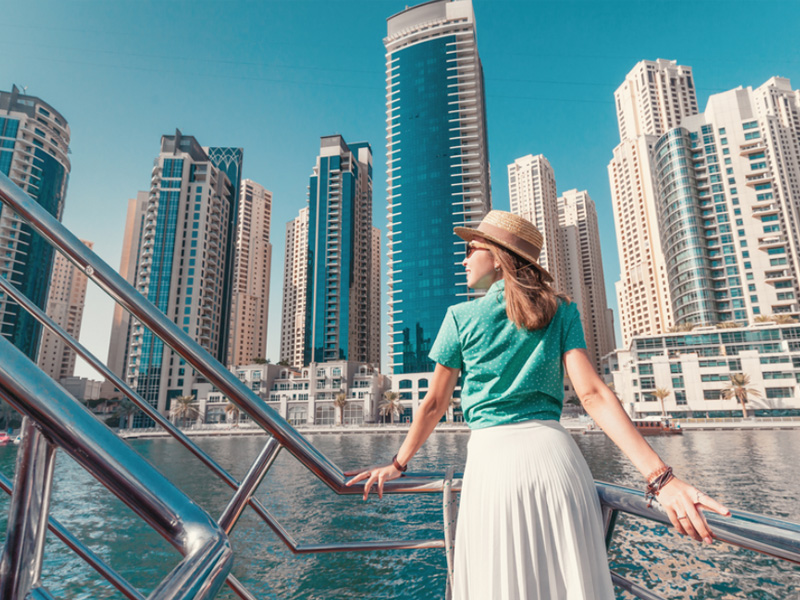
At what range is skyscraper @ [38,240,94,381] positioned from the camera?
8650 cm

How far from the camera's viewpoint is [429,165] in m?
74.2

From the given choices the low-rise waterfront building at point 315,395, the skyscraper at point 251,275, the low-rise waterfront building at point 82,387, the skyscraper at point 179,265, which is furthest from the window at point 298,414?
the skyscraper at point 251,275

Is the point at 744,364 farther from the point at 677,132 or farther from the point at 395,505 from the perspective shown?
the point at 395,505

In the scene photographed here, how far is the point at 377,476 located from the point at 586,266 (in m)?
120

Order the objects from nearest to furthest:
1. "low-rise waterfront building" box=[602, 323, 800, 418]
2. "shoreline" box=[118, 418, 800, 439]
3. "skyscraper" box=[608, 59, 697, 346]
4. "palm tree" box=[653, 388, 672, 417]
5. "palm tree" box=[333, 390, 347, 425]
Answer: "shoreline" box=[118, 418, 800, 439] → "low-rise waterfront building" box=[602, 323, 800, 418] → "palm tree" box=[653, 388, 672, 417] → "palm tree" box=[333, 390, 347, 425] → "skyscraper" box=[608, 59, 697, 346]

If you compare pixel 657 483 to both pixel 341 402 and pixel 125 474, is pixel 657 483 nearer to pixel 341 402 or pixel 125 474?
pixel 125 474

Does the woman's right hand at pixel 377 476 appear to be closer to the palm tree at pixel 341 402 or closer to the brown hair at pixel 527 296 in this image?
the brown hair at pixel 527 296

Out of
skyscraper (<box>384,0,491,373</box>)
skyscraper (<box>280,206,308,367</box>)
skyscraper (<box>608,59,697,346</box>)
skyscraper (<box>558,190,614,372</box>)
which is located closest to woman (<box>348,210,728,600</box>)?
skyscraper (<box>384,0,491,373</box>)

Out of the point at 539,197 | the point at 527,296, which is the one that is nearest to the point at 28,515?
the point at 527,296

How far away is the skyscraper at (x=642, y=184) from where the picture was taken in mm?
85812

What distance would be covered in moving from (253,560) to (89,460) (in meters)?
9.14

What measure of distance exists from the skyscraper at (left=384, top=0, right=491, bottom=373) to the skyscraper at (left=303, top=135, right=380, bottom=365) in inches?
623

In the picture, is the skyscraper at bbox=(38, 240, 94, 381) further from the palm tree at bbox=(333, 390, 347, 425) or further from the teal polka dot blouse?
the teal polka dot blouse

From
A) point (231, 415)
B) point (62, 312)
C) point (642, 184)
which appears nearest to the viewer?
point (231, 415)
